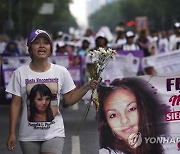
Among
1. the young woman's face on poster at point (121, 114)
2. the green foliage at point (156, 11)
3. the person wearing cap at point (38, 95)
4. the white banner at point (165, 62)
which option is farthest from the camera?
the green foliage at point (156, 11)

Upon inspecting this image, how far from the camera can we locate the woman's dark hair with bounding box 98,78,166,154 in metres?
6.66

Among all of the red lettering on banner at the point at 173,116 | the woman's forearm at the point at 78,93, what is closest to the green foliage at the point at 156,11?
the red lettering on banner at the point at 173,116

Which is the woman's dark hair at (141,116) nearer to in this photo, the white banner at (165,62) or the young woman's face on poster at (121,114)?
the young woman's face on poster at (121,114)

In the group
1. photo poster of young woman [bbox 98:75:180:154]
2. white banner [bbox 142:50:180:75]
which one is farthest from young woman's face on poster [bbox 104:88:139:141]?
white banner [bbox 142:50:180:75]

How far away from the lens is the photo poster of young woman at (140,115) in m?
6.63

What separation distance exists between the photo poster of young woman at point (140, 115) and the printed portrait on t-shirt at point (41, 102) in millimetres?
1182

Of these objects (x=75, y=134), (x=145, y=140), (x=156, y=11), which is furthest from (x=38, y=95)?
(x=156, y=11)

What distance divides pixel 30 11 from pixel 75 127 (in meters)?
60.1

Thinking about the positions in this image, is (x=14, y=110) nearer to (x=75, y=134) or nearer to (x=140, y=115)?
(x=140, y=115)

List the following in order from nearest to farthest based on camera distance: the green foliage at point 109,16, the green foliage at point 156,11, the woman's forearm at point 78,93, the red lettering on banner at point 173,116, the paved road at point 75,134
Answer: the woman's forearm at point 78,93
the red lettering on banner at point 173,116
the paved road at point 75,134
the green foliage at point 156,11
the green foliage at point 109,16

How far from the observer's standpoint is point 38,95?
5.48 meters

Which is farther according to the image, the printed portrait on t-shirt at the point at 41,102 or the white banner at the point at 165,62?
the white banner at the point at 165,62

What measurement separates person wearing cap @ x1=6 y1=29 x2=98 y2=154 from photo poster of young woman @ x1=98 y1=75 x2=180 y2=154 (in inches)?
43.1

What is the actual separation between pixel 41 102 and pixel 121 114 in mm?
1329
